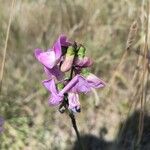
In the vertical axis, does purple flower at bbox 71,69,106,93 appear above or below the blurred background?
above

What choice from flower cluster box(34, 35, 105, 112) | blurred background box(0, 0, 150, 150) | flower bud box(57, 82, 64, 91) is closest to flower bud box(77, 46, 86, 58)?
flower cluster box(34, 35, 105, 112)

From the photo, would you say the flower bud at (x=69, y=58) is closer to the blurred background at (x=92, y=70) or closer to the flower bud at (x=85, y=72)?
the flower bud at (x=85, y=72)

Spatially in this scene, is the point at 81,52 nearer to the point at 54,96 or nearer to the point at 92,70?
the point at 54,96

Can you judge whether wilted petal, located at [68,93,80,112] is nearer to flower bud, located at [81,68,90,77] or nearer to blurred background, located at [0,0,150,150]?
flower bud, located at [81,68,90,77]

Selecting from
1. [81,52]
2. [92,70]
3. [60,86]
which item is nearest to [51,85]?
[60,86]

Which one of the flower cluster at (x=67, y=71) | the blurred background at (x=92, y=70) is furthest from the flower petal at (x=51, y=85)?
the blurred background at (x=92, y=70)

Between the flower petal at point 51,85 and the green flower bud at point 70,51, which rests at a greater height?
the green flower bud at point 70,51

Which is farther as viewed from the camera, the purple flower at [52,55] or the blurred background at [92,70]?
the blurred background at [92,70]
